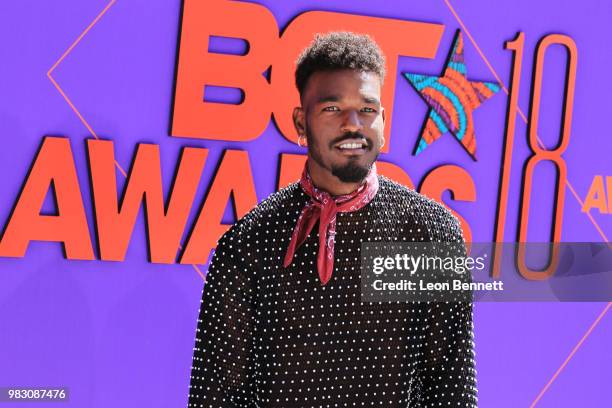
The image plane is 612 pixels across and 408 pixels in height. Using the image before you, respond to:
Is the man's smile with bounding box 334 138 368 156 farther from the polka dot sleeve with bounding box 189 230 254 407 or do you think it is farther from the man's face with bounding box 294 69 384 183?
the polka dot sleeve with bounding box 189 230 254 407

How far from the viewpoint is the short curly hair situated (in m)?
1.67

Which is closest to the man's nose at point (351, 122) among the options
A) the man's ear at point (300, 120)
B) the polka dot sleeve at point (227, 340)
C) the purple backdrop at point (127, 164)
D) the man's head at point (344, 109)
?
the man's head at point (344, 109)

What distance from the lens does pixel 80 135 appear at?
305 centimetres

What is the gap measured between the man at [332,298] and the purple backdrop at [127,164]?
1430 mm

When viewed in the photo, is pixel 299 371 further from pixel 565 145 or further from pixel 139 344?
pixel 565 145

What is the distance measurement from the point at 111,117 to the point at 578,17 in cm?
176

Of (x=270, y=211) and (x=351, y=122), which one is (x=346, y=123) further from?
(x=270, y=211)

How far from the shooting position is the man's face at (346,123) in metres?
1.65

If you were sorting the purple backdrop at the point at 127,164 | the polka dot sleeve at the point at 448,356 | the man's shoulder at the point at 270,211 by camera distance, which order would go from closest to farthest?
the polka dot sleeve at the point at 448,356, the man's shoulder at the point at 270,211, the purple backdrop at the point at 127,164

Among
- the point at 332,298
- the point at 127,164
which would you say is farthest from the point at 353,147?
the point at 127,164

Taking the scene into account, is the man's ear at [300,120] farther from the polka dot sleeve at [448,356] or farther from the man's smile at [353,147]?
the polka dot sleeve at [448,356]

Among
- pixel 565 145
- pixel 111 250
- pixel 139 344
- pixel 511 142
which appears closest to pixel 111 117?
pixel 111 250

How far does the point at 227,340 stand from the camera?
169 cm

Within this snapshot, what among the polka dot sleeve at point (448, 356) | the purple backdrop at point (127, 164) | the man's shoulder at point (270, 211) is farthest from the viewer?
the purple backdrop at point (127, 164)
